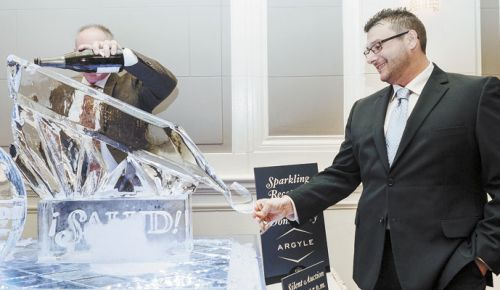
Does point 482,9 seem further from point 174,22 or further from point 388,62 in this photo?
point 174,22

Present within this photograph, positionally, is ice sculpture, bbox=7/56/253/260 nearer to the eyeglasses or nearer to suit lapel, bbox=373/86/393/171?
suit lapel, bbox=373/86/393/171

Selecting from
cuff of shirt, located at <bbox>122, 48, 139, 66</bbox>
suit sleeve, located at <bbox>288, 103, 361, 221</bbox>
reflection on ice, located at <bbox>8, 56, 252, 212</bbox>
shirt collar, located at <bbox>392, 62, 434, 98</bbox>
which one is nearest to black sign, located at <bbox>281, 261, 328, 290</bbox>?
suit sleeve, located at <bbox>288, 103, 361, 221</bbox>

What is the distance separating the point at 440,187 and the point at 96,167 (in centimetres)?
97

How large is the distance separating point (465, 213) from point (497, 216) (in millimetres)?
89

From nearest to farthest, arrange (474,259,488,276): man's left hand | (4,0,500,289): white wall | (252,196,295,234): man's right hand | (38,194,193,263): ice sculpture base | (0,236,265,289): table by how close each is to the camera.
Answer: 1. (0,236,265,289): table
2. (38,194,193,263): ice sculpture base
3. (474,259,488,276): man's left hand
4. (252,196,295,234): man's right hand
5. (4,0,500,289): white wall

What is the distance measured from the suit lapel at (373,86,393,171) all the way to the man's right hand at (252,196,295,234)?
1.08 ft

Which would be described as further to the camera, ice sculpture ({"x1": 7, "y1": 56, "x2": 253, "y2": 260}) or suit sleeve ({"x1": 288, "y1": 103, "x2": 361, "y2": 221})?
suit sleeve ({"x1": 288, "y1": 103, "x2": 361, "y2": 221})

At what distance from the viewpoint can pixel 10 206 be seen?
3.93 feet

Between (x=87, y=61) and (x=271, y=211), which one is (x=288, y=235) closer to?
(x=271, y=211)

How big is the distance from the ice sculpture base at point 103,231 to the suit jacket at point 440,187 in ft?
2.15

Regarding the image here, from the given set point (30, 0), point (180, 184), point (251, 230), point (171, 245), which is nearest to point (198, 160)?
point (180, 184)

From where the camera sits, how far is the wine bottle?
1.32 m

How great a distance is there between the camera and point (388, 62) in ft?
5.04

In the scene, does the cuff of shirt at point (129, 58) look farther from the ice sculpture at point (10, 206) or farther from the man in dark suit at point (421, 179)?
the man in dark suit at point (421, 179)
